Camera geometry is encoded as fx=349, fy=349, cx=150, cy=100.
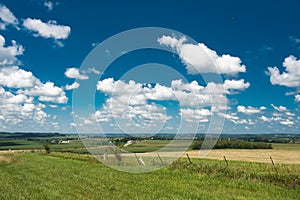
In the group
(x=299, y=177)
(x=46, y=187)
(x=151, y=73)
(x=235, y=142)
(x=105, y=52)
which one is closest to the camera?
(x=46, y=187)

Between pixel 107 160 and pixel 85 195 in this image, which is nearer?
pixel 85 195

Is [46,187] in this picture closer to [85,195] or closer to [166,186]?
[85,195]

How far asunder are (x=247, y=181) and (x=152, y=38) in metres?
11.4

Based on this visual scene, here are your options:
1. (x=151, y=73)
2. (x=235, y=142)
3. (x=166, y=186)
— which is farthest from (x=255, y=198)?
(x=235, y=142)

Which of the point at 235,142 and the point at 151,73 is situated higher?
the point at 151,73

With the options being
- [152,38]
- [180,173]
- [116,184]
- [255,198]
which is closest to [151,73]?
[152,38]

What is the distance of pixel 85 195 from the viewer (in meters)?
15.3

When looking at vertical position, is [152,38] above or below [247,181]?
above

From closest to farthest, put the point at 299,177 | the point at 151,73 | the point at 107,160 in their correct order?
the point at 299,177
the point at 151,73
the point at 107,160

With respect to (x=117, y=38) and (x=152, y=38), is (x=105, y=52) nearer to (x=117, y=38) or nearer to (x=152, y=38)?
(x=117, y=38)

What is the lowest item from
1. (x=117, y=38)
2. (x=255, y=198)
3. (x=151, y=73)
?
(x=255, y=198)

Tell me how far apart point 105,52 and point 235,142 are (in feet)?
201

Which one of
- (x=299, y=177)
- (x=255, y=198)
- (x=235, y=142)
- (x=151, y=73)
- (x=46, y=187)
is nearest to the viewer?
(x=255, y=198)

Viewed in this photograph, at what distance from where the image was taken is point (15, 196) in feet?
49.7
